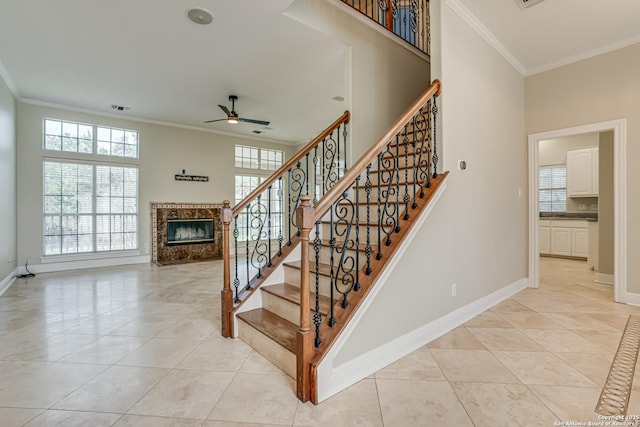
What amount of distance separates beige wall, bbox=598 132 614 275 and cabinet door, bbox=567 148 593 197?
262 cm

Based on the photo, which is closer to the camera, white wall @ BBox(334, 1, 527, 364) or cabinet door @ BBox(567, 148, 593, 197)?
white wall @ BBox(334, 1, 527, 364)

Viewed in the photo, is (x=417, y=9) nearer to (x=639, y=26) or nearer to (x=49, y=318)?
(x=639, y=26)

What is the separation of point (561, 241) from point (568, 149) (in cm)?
208

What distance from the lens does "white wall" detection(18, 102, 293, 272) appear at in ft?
17.5

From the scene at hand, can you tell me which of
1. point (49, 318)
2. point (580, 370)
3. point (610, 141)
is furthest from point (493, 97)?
point (49, 318)

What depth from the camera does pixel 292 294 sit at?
255 cm

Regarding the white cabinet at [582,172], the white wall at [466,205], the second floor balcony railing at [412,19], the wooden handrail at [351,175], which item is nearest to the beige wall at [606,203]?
the white wall at [466,205]

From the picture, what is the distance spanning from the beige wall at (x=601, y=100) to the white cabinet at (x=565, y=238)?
3.38 meters

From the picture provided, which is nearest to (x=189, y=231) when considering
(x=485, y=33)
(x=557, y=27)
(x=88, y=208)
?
(x=88, y=208)

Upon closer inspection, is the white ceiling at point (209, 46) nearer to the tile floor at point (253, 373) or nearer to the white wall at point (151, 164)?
the white wall at point (151, 164)

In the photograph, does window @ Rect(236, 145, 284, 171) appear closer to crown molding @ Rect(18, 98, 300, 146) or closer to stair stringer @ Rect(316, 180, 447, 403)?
crown molding @ Rect(18, 98, 300, 146)

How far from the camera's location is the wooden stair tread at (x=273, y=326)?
6.97 feet

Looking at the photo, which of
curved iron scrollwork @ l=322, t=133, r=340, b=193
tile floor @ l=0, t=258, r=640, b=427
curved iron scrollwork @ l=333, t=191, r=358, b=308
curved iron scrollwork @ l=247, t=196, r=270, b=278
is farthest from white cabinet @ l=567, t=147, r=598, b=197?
curved iron scrollwork @ l=247, t=196, r=270, b=278

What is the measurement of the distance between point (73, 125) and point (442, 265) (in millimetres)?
6996
